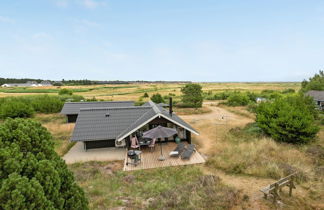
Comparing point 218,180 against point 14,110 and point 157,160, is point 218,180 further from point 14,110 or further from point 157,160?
point 14,110

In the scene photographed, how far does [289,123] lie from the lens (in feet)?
46.1

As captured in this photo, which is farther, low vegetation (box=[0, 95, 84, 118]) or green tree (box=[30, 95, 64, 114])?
green tree (box=[30, 95, 64, 114])

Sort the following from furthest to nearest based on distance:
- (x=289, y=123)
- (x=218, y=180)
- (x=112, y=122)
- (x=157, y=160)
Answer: (x=112, y=122) → (x=289, y=123) → (x=157, y=160) → (x=218, y=180)

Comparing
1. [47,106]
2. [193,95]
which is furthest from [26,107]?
[193,95]

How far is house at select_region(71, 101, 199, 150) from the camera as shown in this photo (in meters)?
13.4

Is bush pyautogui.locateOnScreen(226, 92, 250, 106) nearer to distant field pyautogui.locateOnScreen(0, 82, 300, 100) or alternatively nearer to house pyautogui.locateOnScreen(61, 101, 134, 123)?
house pyautogui.locateOnScreen(61, 101, 134, 123)

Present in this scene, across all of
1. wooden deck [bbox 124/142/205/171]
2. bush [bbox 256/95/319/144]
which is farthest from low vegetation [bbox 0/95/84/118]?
bush [bbox 256/95/319/144]

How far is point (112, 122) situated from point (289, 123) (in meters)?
14.5

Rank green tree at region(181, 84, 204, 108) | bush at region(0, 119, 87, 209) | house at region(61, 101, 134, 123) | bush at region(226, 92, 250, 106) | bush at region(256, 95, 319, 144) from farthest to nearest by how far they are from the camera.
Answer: bush at region(226, 92, 250, 106) → green tree at region(181, 84, 204, 108) → house at region(61, 101, 134, 123) → bush at region(256, 95, 319, 144) → bush at region(0, 119, 87, 209)

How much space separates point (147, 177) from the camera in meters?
9.78

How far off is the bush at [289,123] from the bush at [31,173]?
617 inches

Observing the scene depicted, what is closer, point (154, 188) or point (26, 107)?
point (154, 188)

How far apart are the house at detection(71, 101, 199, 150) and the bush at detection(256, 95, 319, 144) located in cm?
700

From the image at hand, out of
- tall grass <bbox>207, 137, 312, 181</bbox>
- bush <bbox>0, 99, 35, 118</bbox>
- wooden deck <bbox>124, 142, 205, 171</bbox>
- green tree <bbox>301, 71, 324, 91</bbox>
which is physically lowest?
wooden deck <bbox>124, 142, 205, 171</bbox>
